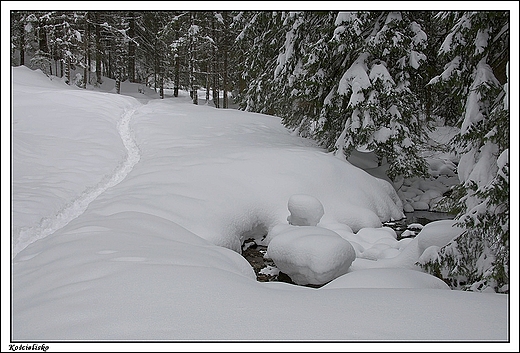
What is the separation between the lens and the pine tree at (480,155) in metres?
4.32

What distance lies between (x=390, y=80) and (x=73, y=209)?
877cm

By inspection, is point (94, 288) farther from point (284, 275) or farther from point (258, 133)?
point (258, 133)

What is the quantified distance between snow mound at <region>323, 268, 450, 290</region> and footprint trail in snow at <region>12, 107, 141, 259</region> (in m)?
4.86

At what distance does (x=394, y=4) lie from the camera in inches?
256

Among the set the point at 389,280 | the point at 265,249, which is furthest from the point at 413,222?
the point at 389,280

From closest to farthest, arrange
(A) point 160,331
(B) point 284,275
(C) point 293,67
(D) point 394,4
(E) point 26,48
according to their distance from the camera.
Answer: (A) point 160,331, (D) point 394,4, (B) point 284,275, (C) point 293,67, (E) point 26,48

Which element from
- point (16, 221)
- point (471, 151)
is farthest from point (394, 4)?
point (16, 221)

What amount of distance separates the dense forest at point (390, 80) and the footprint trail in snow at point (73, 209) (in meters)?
5.75

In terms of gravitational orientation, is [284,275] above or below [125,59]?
below

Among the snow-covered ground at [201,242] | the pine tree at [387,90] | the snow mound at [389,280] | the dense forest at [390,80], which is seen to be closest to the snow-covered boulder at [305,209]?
the snow-covered ground at [201,242]

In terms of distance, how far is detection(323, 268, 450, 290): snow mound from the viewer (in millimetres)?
4828

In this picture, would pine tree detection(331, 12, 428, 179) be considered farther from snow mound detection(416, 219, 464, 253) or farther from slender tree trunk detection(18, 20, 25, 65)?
slender tree trunk detection(18, 20, 25, 65)

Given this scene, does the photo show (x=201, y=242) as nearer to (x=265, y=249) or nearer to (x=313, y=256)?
(x=313, y=256)

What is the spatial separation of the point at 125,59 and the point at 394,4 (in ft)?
93.2
